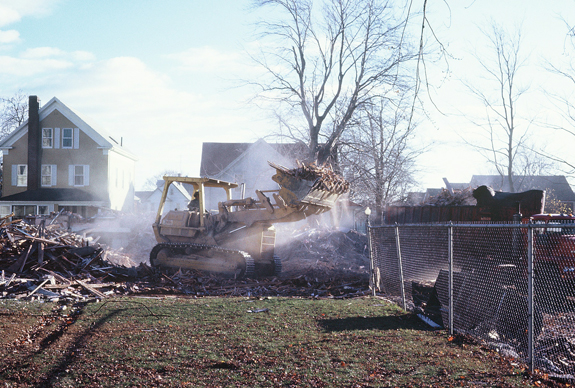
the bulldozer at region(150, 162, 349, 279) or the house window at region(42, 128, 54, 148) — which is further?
the house window at region(42, 128, 54, 148)

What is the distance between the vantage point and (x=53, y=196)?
31125mm

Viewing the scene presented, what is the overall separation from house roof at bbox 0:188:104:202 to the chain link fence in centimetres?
2677

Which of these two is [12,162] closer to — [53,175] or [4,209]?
[53,175]

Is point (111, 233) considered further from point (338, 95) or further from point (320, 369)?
point (320, 369)

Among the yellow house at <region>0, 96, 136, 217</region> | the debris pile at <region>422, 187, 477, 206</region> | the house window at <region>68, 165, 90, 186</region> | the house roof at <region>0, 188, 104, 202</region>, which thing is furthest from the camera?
the house window at <region>68, 165, 90, 186</region>

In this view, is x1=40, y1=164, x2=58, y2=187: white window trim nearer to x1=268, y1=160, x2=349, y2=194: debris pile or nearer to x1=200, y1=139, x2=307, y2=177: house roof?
x1=200, y1=139, x2=307, y2=177: house roof

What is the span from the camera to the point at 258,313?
27.2 ft

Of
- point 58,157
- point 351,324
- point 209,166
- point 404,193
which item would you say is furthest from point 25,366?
point 209,166

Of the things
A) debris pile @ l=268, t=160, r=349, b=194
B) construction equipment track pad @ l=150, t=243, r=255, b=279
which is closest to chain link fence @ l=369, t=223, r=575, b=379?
debris pile @ l=268, t=160, r=349, b=194

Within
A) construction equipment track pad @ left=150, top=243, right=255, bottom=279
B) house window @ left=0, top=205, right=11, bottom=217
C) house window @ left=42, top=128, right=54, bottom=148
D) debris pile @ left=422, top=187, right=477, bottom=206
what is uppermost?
house window @ left=42, top=128, right=54, bottom=148

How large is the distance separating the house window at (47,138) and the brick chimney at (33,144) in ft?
1.27

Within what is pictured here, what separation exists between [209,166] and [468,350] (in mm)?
37561

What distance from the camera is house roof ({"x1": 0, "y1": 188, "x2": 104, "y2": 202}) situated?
30.8 metres

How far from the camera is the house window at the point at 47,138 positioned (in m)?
32.2
